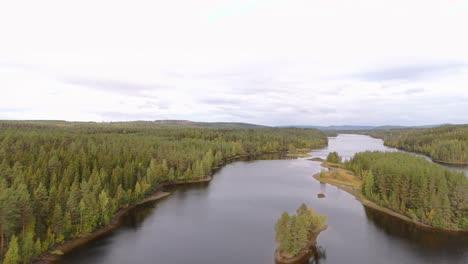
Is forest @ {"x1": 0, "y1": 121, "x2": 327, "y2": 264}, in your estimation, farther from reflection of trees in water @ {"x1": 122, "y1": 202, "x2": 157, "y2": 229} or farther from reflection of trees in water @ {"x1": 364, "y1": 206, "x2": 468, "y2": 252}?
reflection of trees in water @ {"x1": 364, "y1": 206, "x2": 468, "y2": 252}

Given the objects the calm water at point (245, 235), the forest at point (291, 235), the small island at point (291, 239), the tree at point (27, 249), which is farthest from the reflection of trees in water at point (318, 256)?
the tree at point (27, 249)

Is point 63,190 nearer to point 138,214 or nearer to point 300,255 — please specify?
point 138,214

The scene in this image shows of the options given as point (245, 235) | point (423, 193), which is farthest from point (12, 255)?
point (423, 193)

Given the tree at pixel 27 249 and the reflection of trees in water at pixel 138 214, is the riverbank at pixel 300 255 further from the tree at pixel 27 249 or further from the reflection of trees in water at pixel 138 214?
the tree at pixel 27 249

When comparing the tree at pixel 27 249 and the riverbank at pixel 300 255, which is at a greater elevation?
the tree at pixel 27 249

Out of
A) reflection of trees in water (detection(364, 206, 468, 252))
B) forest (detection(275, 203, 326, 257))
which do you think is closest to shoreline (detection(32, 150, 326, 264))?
forest (detection(275, 203, 326, 257))

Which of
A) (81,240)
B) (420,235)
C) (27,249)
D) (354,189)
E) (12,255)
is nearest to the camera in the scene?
(12,255)
